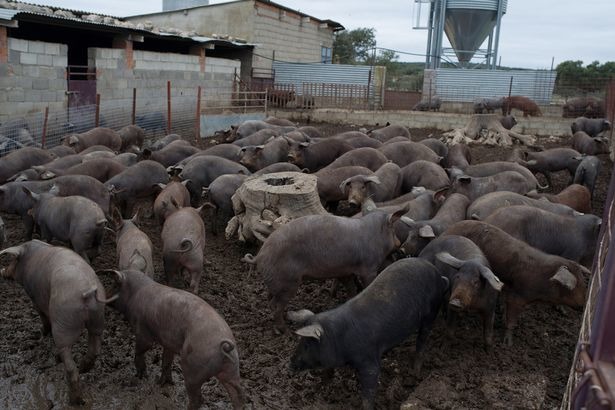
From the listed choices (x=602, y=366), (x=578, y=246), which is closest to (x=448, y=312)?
(x=578, y=246)

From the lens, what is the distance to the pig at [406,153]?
9675mm

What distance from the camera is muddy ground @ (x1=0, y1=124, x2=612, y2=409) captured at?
4.07m

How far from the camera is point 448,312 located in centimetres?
496

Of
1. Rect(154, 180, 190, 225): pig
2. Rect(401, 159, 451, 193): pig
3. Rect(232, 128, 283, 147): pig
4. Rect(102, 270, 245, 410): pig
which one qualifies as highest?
Rect(232, 128, 283, 147): pig

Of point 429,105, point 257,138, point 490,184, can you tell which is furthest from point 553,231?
point 429,105

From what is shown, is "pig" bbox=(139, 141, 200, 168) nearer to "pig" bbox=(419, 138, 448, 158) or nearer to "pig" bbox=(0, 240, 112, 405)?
"pig" bbox=(419, 138, 448, 158)

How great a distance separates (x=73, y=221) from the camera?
6.14 m

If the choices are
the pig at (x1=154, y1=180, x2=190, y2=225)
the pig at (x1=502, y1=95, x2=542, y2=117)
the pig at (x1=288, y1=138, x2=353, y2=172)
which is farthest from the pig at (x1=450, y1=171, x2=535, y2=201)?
the pig at (x1=502, y1=95, x2=542, y2=117)

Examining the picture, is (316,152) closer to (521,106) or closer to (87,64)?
(87,64)

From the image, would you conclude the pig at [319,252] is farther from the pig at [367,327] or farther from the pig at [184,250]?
Result: the pig at [367,327]

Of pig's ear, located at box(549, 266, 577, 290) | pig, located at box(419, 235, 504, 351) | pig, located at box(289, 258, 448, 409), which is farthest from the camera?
pig's ear, located at box(549, 266, 577, 290)

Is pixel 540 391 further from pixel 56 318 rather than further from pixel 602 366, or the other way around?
pixel 56 318

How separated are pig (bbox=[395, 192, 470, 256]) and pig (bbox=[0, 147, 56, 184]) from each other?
6232mm

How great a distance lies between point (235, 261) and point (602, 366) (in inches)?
213
